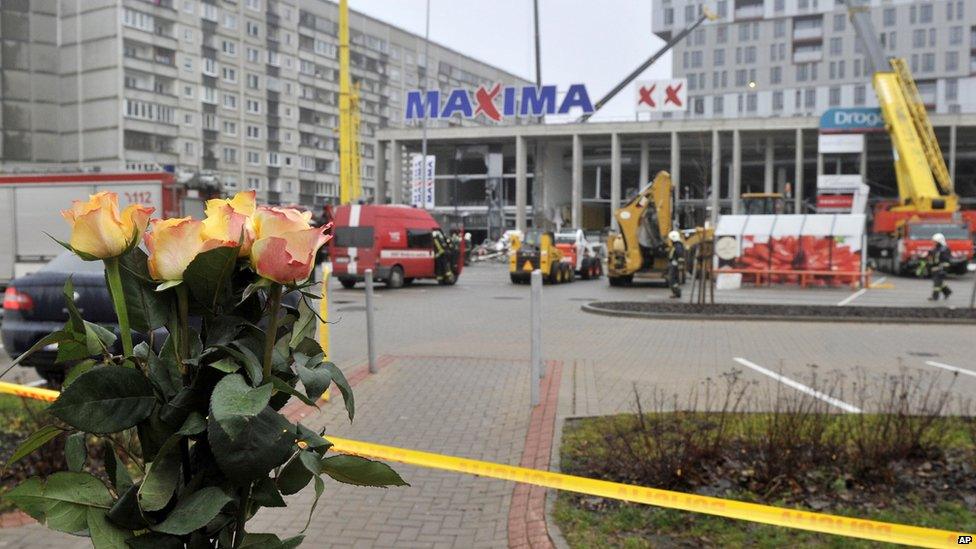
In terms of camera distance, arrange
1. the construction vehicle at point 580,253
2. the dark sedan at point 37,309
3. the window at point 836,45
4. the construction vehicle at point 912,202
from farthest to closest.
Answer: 1. the window at point 836,45
2. the construction vehicle at point 912,202
3. the construction vehicle at point 580,253
4. the dark sedan at point 37,309

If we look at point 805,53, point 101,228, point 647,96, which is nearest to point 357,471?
point 101,228

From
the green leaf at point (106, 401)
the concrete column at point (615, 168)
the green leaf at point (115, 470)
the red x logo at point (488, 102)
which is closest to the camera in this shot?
the green leaf at point (106, 401)

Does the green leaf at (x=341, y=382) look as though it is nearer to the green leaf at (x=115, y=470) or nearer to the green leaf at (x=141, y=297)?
the green leaf at (x=141, y=297)

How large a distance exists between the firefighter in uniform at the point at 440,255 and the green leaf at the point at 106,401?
26.0 m

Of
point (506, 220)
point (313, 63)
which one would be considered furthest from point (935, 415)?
point (313, 63)

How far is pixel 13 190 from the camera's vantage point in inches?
868

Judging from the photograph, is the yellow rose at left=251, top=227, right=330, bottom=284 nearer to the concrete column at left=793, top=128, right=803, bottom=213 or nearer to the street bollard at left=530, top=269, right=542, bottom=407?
the street bollard at left=530, top=269, right=542, bottom=407

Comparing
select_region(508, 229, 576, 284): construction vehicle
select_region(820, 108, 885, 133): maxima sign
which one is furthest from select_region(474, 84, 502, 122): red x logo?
select_region(508, 229, 576, 284): construction vehicle

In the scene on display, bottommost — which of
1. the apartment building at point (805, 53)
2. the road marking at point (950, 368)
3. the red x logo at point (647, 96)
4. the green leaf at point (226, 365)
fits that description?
the road marking at point (950, 368)

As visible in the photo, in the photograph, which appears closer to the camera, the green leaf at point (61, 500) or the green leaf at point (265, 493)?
the green leaf at point (61, 500)

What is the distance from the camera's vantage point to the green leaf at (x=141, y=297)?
173 cm

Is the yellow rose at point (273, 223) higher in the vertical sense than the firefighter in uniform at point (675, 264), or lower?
higher

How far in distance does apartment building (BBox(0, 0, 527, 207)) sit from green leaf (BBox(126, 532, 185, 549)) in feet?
182

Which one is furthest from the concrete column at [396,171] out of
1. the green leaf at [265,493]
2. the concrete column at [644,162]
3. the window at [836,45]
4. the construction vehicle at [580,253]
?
the green leaf at [265,493]
